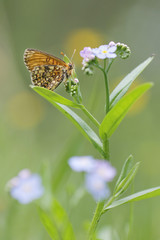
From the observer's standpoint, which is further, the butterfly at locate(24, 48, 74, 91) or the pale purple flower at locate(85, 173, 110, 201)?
the butterfly at locate(24, 48, 74, 91)

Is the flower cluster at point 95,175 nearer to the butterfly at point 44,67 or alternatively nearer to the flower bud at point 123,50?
the flower bud at point 123,50

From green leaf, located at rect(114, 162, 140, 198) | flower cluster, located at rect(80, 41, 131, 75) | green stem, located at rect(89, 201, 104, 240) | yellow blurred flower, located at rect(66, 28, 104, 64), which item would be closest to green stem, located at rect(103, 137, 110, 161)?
green leaf, located at rect(114, 162, 140, 198)

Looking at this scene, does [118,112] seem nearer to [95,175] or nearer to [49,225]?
[49,225]

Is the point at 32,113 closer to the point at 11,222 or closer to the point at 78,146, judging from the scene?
the point at 78,146

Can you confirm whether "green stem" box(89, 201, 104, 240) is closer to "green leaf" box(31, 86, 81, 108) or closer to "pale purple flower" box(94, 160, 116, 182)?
"green leaf" box(31, 86, 81, 108)

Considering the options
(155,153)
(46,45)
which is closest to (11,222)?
(155,153)

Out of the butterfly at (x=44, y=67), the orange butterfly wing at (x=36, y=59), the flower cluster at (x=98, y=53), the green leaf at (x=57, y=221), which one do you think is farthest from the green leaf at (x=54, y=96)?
the orange butterfly wing at (x=36, y=59)
